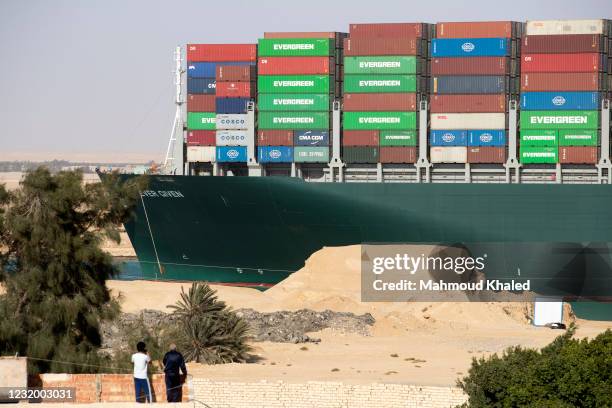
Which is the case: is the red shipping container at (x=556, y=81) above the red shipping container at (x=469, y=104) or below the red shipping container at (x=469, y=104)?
above

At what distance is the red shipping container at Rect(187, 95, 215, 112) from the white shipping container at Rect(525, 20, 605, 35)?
1557 centimetres

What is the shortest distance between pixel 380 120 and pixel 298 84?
4.35m

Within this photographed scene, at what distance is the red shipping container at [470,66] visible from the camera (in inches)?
2116

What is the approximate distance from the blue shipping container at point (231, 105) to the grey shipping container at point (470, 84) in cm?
921

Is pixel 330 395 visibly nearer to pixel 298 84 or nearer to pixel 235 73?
A: pixel 298 84

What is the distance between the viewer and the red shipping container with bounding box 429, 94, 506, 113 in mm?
53781

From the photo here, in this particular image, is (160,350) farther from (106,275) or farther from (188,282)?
(188,282)

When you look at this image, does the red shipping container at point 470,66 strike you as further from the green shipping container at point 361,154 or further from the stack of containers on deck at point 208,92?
the stack of containers on deck at point 208,92

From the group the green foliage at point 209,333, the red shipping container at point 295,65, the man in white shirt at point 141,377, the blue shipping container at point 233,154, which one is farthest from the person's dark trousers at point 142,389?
the blue shipping container at point 233,154

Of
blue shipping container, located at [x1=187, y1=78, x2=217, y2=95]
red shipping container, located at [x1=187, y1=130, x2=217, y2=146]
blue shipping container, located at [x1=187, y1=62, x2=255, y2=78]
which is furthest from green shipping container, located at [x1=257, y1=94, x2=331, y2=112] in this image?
red shipping container, located at [x1=187, y1=130, x2=217, y2=146]

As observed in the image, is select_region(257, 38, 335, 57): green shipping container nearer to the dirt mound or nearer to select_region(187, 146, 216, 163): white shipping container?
select_region(187, 146, 216, 163): white shipping container

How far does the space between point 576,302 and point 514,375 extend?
3273cm

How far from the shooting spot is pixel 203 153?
188 feet

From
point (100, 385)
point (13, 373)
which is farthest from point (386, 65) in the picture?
point (13, 373)
